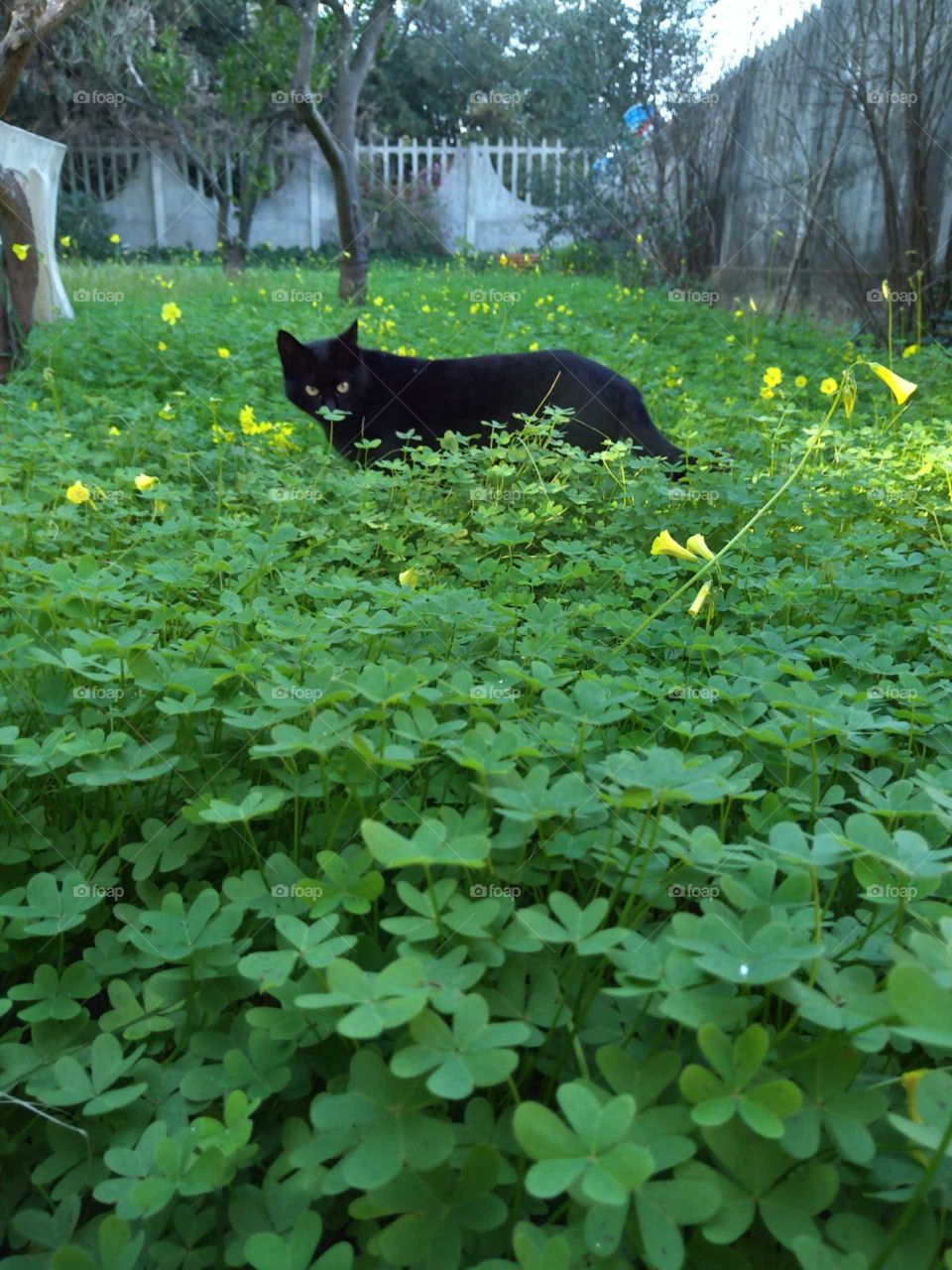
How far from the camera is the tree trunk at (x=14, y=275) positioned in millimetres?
4551

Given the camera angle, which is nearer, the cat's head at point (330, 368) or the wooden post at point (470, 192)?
the cat's head at point (330, 368)

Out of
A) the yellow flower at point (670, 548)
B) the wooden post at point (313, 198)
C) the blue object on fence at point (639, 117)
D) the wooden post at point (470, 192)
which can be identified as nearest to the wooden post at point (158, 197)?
the wooden post at point (313, 198)

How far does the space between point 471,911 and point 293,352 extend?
3325 millimetres

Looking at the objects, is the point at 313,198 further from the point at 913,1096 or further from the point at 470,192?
the point at 913,1096

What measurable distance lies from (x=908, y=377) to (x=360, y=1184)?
508 cm

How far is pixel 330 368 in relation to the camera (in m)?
3.82

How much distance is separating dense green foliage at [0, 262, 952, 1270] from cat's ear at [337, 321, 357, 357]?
1.52 m

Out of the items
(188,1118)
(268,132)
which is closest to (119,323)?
(268,132)

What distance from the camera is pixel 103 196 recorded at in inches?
378

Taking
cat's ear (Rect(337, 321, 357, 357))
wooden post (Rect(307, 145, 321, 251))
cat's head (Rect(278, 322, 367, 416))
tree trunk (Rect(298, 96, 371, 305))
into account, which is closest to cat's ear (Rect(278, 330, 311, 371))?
cat's head (Rect(278, 322, 367, 416))

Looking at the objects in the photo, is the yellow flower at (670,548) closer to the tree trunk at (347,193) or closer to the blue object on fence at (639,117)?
the tree trunk at (347,193)

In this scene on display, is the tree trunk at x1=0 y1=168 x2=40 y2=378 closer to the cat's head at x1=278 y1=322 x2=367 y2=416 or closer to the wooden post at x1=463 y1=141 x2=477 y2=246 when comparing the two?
the cat's head at x1=278 y1=322 x2=367 y2=416

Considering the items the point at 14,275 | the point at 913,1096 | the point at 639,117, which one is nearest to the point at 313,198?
the point at 639,117

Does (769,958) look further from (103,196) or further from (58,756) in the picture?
(103,196)
